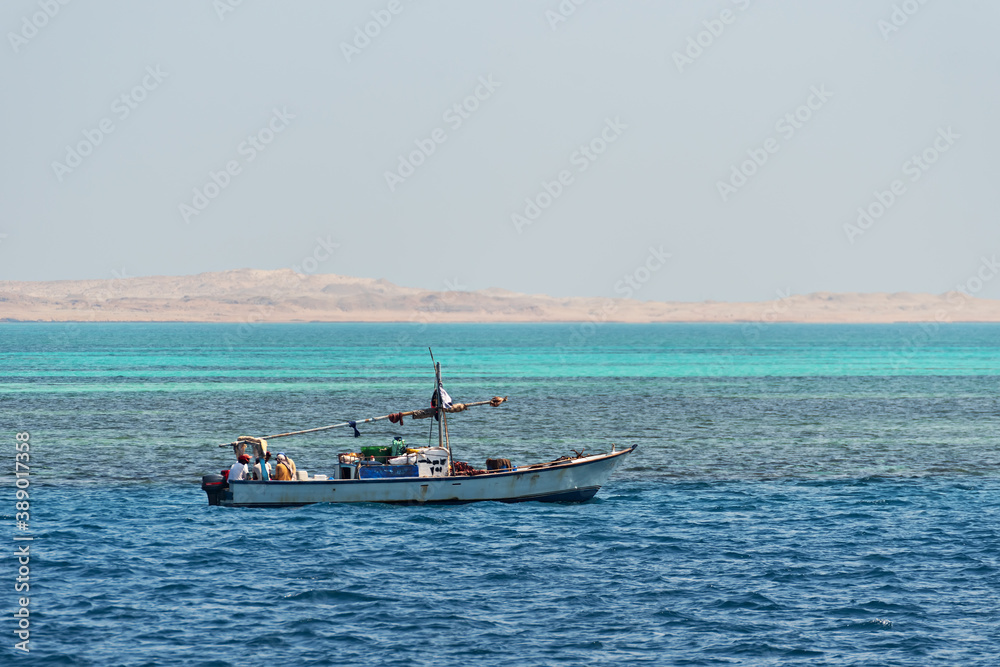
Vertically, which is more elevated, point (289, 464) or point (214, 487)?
point (289, 464)

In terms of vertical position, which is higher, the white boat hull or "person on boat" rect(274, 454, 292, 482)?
"person on boat" rect(274, 454, 292, 482)

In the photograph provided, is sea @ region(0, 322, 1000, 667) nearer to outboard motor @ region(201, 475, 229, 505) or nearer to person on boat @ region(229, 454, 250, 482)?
outboard motor @ region(201, 475, 229, 505)

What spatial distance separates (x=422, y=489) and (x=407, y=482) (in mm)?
653

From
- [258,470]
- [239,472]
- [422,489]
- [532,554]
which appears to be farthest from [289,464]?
[532,554]

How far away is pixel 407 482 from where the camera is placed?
1650 inches

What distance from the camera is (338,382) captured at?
11869cm

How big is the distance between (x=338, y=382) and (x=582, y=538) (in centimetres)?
8431

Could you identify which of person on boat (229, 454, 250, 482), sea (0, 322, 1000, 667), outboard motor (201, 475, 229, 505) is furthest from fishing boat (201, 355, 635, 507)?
sea (0, 322, 1000, 667)

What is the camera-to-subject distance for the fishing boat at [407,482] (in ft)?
138

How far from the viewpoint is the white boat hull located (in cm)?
4200

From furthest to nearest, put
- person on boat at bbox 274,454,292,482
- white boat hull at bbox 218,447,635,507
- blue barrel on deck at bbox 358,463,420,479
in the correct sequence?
person on boat at bbox 274,454,292,482, blue barrel on deck at bbox 358,463,420,479, white boat hull at bbox 218,447,635,507

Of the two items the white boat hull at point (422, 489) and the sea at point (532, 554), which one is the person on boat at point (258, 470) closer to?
the white boat hull at point (422, 489)

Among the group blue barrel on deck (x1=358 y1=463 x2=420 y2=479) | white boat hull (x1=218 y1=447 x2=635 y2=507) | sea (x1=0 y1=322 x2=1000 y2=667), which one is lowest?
sea (x1=0 y1=322 x2=1000 y2=667)

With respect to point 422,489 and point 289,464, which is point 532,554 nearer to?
point 422,489
